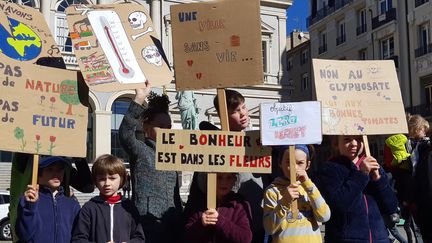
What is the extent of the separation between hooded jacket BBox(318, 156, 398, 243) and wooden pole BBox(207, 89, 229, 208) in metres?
0.74

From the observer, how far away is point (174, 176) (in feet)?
13.5

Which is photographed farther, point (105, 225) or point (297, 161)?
point (297, 161)

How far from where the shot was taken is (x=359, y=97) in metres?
4.23

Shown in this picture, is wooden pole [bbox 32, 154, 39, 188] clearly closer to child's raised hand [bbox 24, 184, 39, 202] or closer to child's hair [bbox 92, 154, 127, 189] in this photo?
child's raised hand [bbox 24, 184, 39, 202]

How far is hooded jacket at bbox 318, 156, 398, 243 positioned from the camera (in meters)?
3.87

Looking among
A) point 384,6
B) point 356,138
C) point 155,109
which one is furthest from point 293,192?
point 384,6

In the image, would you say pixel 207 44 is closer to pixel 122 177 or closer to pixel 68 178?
pixel 122 177

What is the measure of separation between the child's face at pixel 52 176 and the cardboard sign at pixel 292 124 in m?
1.34

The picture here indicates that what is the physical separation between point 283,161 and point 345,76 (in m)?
0.84

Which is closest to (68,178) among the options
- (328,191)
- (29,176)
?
(29,176)

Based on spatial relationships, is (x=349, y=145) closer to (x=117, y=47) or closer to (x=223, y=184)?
(x=223, y=184)

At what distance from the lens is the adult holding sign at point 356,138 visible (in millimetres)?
3900

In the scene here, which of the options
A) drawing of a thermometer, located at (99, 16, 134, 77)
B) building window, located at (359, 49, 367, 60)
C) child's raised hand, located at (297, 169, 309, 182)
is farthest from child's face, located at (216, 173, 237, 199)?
building window, located at (359, 49, 367, 60)

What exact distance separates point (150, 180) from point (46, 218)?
69cm
